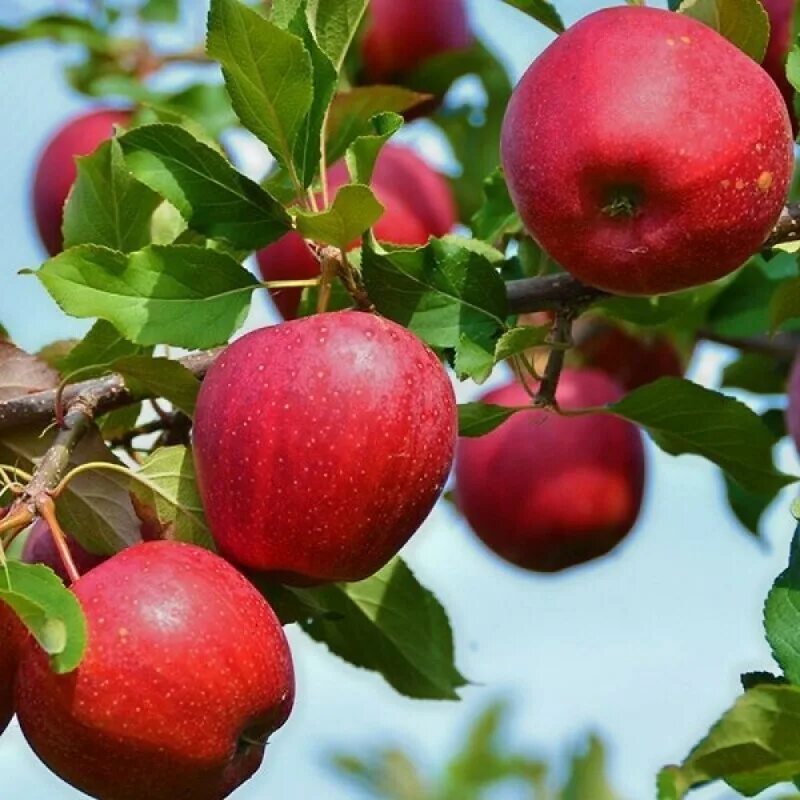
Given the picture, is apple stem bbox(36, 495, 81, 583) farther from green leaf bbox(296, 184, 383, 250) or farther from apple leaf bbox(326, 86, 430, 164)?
apple leaf bbox(326, 86, 430, 164)

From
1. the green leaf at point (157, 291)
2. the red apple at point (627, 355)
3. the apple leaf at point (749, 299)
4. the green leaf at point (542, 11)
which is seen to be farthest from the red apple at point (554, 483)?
the green leaf at point (157, 291)

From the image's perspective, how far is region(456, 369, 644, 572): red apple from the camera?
231 cm

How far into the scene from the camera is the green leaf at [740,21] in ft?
4.95

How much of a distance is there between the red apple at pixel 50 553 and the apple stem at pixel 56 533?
117mm

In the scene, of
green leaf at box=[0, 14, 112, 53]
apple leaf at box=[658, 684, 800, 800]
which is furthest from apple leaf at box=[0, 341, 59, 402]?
green leaf at box=[0, 14, 112, 53]

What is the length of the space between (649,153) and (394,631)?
0.60 metres

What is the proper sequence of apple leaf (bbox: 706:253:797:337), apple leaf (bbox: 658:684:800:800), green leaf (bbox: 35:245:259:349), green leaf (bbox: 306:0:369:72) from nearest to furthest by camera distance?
apple leaf (bbox: 658:684:800:800)
green leaf (bbox: 35:245:259:349)
green leaf (bbox: 306:0:369:72)
apple leaf (bbox: 706:253:797:337)

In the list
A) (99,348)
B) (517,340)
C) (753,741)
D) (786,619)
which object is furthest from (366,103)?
(753,741)

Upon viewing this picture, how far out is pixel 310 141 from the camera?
58.7 inches

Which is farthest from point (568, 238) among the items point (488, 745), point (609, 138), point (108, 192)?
point (488, 745)

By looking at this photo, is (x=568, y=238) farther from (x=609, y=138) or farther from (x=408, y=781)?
(x=408, y=781)

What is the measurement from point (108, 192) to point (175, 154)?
0.29 meters

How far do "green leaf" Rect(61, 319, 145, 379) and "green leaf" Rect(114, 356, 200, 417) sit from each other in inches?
6.8

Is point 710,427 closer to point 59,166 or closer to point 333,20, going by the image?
point 333,20
